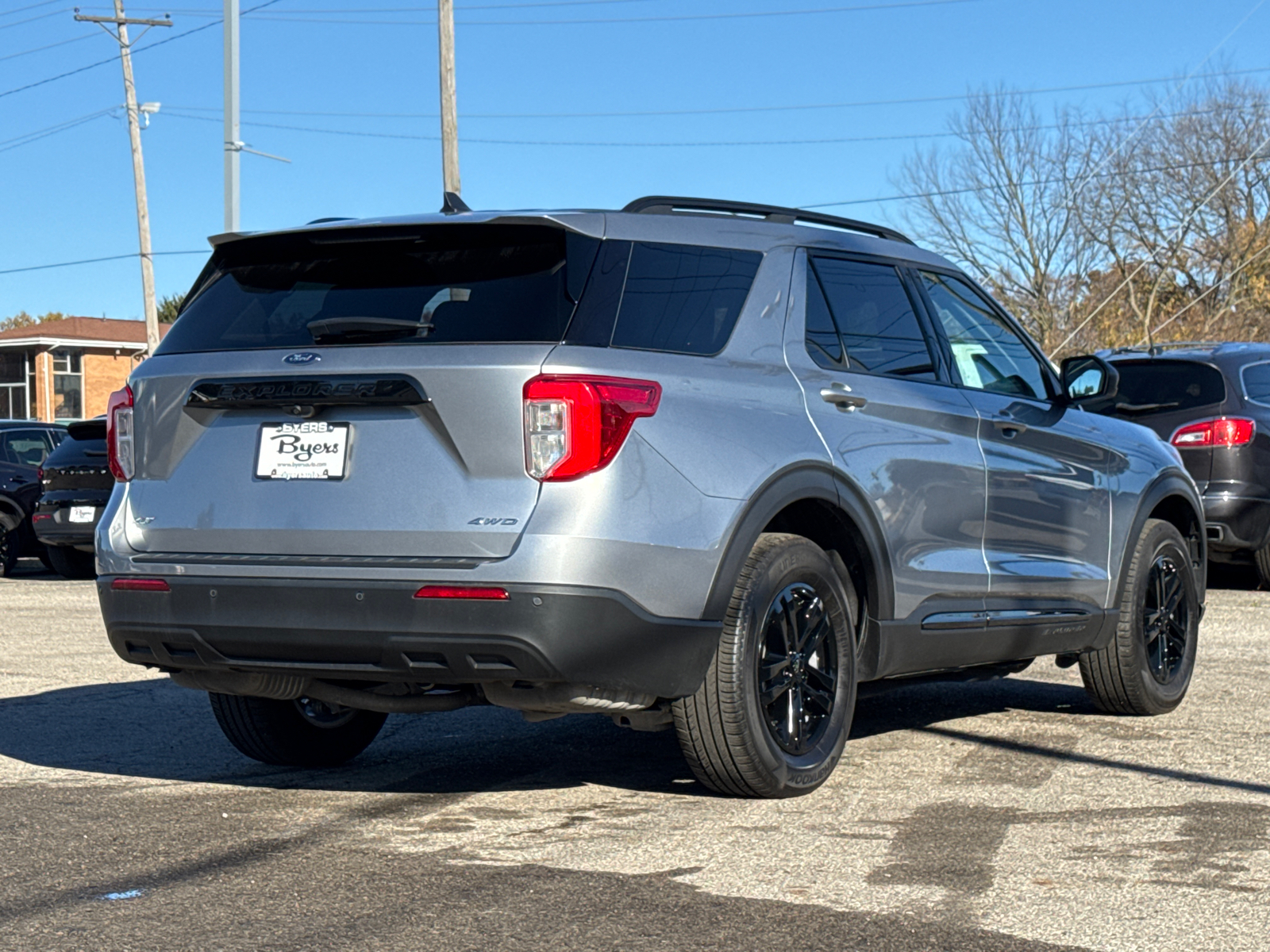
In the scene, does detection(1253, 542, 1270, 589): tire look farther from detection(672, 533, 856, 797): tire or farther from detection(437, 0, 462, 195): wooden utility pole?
detection(437, 0, 462, 195): wooden utility pole

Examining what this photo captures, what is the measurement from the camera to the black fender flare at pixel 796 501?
480cm

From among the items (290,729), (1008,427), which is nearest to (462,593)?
(290,729)

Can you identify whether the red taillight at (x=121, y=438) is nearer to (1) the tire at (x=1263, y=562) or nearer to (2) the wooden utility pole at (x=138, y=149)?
(1) the tire at (x=1263, y=562)

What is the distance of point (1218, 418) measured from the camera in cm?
1171

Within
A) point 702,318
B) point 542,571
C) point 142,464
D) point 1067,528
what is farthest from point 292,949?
point 1067,528

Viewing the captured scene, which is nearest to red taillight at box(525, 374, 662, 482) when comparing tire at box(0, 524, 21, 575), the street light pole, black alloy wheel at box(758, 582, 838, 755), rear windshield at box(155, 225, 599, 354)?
rear windshield at box(155, 225, 599, 354)

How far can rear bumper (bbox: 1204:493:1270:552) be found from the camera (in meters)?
11.8

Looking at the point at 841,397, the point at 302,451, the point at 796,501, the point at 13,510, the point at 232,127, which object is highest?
the point at 232,127

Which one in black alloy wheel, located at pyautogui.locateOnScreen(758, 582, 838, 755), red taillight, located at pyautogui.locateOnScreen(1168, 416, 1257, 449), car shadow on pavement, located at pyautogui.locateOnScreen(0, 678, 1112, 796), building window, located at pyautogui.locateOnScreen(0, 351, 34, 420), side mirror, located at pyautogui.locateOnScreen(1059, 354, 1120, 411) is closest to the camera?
black alloy wheel, located at pyautogui.locateOnScreen(758, 582, 838, 755)

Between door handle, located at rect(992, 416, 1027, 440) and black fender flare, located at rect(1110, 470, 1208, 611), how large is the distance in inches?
37.9

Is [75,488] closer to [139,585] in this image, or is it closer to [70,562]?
[70,562]

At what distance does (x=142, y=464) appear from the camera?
16.8 ft

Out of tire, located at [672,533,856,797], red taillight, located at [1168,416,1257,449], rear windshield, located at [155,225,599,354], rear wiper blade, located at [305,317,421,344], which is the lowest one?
tire, located at [672,533,856,797]

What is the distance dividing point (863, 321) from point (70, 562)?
1273 centimetres
